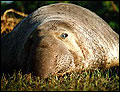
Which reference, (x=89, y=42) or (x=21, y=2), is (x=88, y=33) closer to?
(x=89, y=42)

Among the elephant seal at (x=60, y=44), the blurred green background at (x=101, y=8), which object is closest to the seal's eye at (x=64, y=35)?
the elephant seal at (x=60, y=44)

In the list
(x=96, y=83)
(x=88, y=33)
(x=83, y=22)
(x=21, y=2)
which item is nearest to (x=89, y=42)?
(x=88, y=33)

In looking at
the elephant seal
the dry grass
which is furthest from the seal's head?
the dry grass

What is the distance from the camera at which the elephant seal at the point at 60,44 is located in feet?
12.6

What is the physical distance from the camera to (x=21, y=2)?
35.3ft

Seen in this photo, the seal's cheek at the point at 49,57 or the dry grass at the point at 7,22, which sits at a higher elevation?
the dry grass at the point at 7,22

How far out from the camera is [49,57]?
12.4 feet

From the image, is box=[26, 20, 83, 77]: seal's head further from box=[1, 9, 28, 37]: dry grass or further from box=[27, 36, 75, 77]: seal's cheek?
box=[1, 9, 28, 37]: dry grass

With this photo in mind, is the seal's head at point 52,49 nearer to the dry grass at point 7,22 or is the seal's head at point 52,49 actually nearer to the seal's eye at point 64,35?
the seal's eye at point 64,35

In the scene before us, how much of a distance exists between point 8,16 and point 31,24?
4249 mm

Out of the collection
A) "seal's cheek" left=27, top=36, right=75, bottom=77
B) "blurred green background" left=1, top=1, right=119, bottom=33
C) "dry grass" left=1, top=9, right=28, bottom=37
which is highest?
"blurred green background" left=1, top=1, right=119, bottom=33

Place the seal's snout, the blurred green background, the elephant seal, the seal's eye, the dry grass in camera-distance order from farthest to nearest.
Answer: the blurred green background
the dry grass
the seal's eye
the elephant seal
the seal's snout

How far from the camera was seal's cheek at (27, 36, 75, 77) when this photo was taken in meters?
3.71

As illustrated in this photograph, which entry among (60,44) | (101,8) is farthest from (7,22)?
(60,44)
